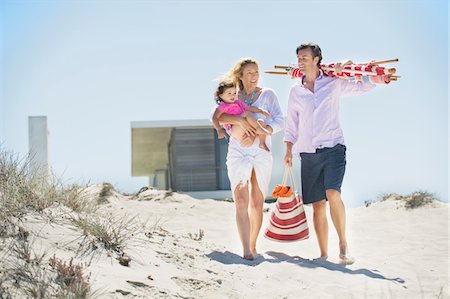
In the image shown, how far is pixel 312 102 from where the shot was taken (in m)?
6.09

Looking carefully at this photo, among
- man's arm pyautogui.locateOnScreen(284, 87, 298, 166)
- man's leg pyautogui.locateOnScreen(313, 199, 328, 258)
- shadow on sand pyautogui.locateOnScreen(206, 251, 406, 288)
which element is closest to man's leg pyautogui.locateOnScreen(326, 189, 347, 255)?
man's leg pyautogui.locateOnScreen(313, 199, 328, 258)

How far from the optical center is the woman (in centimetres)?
593

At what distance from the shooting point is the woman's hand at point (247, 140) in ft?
19.4

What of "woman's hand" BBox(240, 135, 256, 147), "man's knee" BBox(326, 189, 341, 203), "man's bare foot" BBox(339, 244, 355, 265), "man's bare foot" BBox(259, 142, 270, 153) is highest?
"woman's hand" BBox(240, 135, 256, 147)

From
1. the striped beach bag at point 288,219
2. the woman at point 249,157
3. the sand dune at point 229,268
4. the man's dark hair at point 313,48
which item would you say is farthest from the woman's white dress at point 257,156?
the sand dune at point 229,268

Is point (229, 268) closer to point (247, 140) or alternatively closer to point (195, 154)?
point (247, 140)

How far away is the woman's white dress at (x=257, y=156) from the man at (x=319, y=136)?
0.85 feet

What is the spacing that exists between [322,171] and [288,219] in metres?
0.55

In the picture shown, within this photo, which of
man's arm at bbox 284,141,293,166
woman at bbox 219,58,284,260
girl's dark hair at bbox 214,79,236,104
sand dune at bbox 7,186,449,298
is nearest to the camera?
sand dune at bbox 7,186,449,298

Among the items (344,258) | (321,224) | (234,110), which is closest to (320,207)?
(321,224)

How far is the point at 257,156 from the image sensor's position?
600 cm

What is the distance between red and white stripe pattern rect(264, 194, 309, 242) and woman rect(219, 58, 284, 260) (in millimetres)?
180

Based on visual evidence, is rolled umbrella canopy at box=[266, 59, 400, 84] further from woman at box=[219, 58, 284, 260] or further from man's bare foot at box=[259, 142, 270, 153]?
man's bare foot at box=[259, 142, 270, 153]

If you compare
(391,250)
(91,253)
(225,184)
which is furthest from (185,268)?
(225,184)
